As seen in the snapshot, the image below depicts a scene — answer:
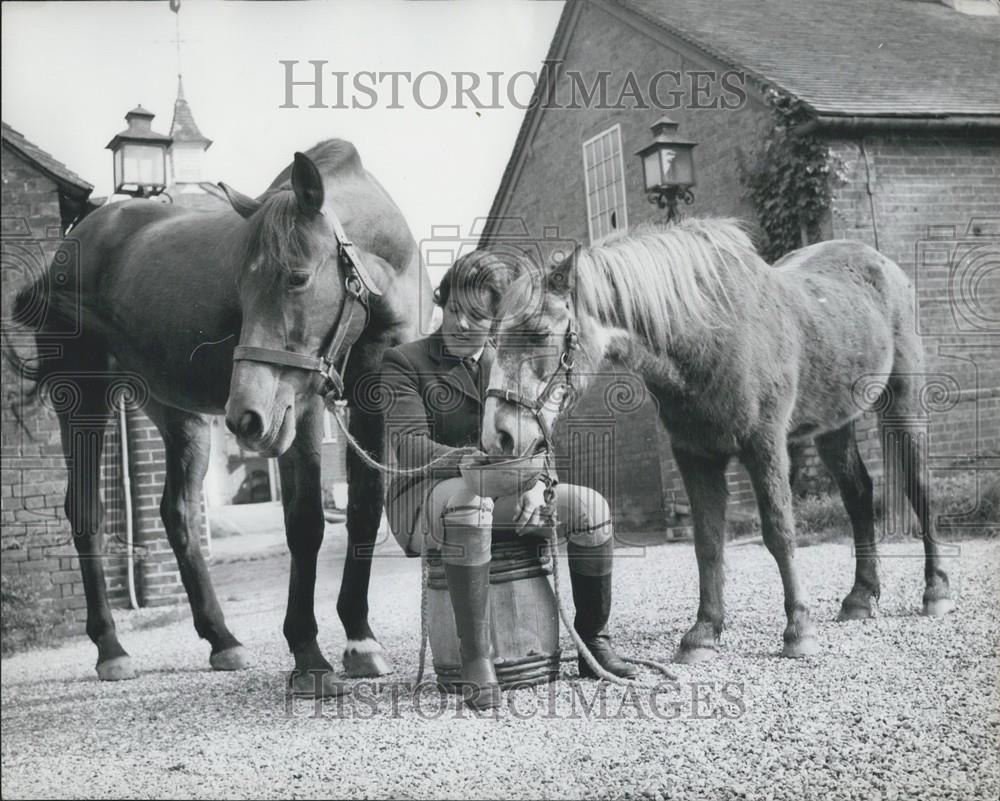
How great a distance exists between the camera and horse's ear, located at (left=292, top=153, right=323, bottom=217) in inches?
103

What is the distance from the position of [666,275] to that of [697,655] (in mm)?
1194

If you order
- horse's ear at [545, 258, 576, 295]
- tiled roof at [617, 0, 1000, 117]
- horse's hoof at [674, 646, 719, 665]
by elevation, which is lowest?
horse's hoof at [674, 646, 719, 665]

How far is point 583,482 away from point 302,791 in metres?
1.47

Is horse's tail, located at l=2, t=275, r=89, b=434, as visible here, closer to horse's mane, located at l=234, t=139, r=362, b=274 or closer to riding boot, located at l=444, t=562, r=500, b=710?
horse's mane, located at l=234, t=139, r=362, b=274

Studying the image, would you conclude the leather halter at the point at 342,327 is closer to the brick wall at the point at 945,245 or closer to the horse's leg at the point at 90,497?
the horse's leg at the point at 90,497

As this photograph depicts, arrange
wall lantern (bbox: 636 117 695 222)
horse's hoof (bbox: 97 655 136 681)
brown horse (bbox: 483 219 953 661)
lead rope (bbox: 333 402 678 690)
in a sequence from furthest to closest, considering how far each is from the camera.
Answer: horse's hoof (bbox: 97 655 136 681) → wall lantern (bbox: 636 117 695 222) → lead rope (bbox: 333 402 678 690) → brown horse (bbox: 483 219 953 661)

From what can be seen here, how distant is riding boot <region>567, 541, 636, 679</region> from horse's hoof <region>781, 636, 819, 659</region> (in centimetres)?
53

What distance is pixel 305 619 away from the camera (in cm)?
294

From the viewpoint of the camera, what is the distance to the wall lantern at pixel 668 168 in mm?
3168

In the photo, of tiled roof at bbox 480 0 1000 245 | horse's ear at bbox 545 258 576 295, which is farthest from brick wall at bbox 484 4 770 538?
horse's ear at bbox 545 258 576 295

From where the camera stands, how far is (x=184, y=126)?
9.53ft

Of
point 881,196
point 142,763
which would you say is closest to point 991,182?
point 881,196

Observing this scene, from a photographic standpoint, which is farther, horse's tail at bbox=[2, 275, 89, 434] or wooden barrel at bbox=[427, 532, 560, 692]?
horse's tail at bbox=[2, 275, 89, 434]

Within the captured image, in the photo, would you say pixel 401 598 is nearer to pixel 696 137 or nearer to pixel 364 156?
pixel 364 156
